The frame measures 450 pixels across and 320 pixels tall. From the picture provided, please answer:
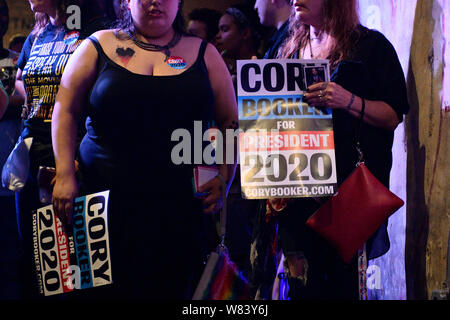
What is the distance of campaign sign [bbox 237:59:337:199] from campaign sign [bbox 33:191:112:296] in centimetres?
63

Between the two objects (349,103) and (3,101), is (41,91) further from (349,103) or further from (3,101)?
(349,103)

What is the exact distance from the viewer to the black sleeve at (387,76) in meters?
2.43

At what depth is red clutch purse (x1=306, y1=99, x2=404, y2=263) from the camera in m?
2.36

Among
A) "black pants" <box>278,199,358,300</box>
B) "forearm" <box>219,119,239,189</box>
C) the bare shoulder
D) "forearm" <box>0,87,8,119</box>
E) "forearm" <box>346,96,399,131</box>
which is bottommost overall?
"black pants" <box>278,199,358,300</box>

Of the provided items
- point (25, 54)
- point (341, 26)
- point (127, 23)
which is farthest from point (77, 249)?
point (341, 26)

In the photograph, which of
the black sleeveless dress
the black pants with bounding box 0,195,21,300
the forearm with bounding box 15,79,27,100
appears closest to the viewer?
the black sleeveless dress

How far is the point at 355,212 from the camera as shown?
2.37 m

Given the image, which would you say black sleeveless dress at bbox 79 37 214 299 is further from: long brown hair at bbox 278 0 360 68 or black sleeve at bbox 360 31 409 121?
black sleeve at bbox 360 31 409 121

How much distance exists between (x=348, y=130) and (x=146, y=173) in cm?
→ 91

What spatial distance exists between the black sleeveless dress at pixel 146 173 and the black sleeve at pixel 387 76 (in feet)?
2.42

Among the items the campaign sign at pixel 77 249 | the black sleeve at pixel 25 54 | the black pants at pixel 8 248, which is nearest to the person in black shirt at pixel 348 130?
the campaign sign at pixel 77 249

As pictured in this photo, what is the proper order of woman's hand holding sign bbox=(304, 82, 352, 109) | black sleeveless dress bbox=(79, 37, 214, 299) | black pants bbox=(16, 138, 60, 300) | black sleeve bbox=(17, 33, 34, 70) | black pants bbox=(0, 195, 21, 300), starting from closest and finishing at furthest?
black sleeveless dress bbox=(79, 37, 214, 299)
woman's hand holding sign bbox=(304, 82, 352, 109)
black pants bbox=(16, 138, 60, 300)
black sleeve bbox=(17, 33, 34, 70)
black pants bbox=(0, 195, 21, 300)

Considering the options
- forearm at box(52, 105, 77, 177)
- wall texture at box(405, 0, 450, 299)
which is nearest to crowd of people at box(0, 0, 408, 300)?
forearm at box(52, 105, 77, 177)
